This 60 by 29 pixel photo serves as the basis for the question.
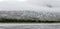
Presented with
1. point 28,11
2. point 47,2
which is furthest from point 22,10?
point 47,2

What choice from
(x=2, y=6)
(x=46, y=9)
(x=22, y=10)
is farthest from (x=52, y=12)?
(x=2, y=6)

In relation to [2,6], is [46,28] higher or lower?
lower

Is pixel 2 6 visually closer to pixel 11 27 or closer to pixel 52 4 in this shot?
pixel 11 27

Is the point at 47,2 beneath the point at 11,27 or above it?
above

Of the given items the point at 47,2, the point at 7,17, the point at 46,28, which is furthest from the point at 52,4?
the point at 7,17

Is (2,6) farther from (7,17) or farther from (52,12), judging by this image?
(52,12)

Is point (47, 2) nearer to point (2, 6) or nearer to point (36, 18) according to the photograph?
point (36, 18)

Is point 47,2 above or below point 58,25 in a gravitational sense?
above
